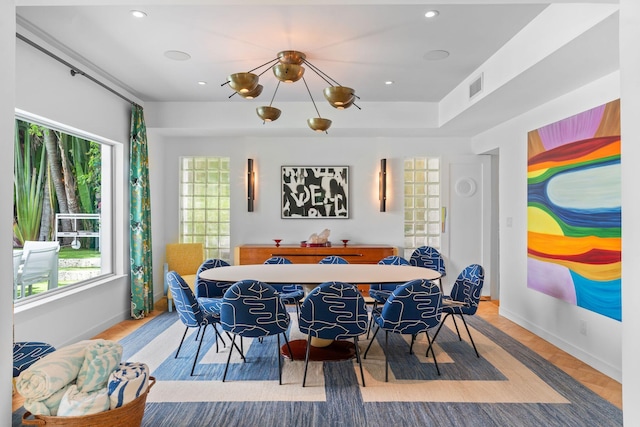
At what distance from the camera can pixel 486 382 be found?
10.4 feet

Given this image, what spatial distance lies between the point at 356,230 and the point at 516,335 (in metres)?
2.79

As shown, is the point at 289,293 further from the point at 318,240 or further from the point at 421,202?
the point at 421,202

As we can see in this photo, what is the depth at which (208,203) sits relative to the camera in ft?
21.5

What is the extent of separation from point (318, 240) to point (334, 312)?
317cm

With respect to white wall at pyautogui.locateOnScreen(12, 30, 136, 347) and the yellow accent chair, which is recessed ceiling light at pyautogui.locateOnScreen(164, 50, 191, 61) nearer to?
white wall at pyautogui.locateOnScreen(12, 30, 136, 347)

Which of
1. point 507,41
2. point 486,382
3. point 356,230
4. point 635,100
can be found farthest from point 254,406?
point 356,230

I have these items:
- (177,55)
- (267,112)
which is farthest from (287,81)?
(177,55)

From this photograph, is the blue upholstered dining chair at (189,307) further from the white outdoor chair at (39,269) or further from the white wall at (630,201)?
the white wall at (630,201)

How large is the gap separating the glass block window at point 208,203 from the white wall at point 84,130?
1.40 meters

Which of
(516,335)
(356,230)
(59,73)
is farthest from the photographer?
(356,230)

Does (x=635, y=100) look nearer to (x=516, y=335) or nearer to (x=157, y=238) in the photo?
(x=516, y=335)

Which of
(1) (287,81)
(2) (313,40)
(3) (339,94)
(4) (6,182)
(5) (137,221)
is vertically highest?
(2) (313,40)

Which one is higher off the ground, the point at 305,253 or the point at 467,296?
the point at 305,253

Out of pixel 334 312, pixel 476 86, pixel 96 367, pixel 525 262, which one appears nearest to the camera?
pixel 96 367
